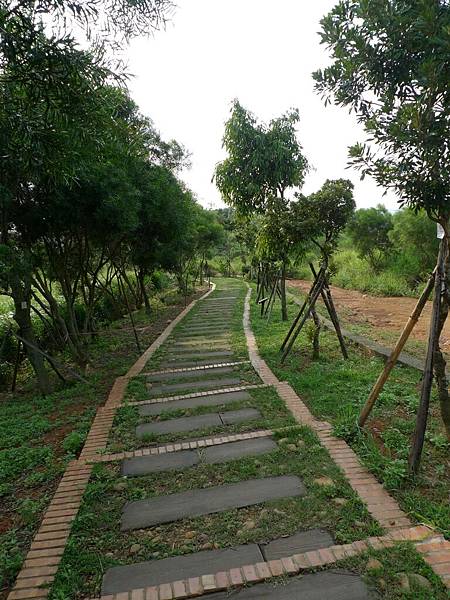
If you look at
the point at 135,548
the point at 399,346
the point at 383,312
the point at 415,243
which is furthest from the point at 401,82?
the point at 415,243

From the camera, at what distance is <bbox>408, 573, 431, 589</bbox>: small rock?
1959mm

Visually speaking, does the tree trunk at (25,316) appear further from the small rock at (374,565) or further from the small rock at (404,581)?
the small rock at (404,581)

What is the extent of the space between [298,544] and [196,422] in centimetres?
196

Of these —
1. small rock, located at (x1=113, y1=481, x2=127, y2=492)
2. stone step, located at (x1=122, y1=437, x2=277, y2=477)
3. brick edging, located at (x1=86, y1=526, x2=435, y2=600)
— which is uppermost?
stone step, located at (x1=122, y1=437, x2=277, y2=477)

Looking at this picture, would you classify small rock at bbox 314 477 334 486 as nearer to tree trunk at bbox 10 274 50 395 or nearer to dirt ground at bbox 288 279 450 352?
tree trunk at bbox 10 274 50 395

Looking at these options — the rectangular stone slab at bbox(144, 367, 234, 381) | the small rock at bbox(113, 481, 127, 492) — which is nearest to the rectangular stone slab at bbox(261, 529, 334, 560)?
the small rock at bbox(113, 481, 127, 492)

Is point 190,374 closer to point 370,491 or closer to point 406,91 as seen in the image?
point 370,491

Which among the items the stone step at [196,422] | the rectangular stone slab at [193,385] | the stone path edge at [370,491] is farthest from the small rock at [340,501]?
the rectangular stone slab at [193,385]

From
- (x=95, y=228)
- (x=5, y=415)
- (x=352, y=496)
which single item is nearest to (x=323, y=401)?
(x=352, y=496)

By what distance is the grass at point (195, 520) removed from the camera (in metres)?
2.30

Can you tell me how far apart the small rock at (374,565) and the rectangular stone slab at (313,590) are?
0.08 metres

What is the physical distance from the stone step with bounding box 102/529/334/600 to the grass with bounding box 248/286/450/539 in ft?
2.42

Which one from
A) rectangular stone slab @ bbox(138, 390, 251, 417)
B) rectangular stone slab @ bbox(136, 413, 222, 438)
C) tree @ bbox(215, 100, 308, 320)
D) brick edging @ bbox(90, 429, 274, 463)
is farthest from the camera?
tree @ bbox(215, 100, 308, 320)

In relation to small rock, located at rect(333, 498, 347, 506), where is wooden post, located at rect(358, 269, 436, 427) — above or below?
above
